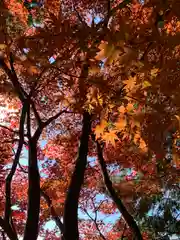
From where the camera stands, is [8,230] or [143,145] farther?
[8,230]

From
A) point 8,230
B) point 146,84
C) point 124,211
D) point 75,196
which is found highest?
point 124,211

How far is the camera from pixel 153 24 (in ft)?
5.91

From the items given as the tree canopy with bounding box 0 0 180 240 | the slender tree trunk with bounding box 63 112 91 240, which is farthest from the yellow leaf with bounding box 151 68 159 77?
the slender tree trunk with bounding box 63 112 91 240

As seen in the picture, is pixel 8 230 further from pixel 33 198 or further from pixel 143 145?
pixel 143 145

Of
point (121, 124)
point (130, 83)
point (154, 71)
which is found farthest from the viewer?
point (121, 124)

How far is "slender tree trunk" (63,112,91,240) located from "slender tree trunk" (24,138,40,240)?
1.71 ft

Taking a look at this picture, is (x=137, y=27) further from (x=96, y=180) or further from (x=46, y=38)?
(x=96, y=180)

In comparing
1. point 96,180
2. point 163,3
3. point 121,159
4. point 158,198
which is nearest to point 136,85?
point 163,3

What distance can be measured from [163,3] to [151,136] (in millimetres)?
737

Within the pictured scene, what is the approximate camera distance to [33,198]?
20.7 feet

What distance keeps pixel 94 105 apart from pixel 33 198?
4.31m

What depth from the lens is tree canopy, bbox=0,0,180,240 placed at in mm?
1822

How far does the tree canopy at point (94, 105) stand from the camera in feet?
5.98

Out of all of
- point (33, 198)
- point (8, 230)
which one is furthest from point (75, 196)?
point (8, 230)
